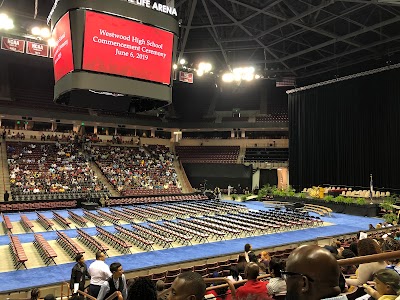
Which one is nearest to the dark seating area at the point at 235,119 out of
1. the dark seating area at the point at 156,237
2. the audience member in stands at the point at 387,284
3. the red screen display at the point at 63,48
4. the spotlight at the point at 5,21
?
the dark seating area at the point at 156,237

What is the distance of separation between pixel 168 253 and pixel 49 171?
2187 cm

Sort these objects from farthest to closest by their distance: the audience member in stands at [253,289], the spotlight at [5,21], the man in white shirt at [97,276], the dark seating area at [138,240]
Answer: the spotlight at [5,21]
the dark seating area at [138,240]
the man in white shirt at [97,276]
the audience member in stands at [253,289]

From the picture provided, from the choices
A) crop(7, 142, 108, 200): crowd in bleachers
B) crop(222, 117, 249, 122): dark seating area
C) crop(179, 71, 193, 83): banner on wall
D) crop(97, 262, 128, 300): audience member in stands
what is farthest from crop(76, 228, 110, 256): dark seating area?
crop(222, 117, 249, 122): dark seating area

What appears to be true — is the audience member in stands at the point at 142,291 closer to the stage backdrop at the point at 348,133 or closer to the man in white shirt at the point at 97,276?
the man in white shirt at the point at 97,276

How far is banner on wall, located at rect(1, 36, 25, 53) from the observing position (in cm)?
2221

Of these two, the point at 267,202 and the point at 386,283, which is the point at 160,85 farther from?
the point at 267,202

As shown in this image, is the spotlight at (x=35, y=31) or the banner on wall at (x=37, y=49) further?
the banner on wall at (x=37, y=49)

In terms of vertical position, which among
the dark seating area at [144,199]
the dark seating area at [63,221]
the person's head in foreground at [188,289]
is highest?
the person's head in foreground at [188,289]

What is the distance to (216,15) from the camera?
101 ft

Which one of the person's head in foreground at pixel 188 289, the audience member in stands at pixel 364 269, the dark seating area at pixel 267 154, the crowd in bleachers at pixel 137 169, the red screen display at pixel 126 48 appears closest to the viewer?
the person's head in foreground at pixel 188 289

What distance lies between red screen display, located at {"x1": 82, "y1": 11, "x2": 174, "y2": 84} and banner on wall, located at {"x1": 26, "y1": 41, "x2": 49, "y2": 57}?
43.3 ft

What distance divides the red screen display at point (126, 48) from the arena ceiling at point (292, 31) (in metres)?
12.3

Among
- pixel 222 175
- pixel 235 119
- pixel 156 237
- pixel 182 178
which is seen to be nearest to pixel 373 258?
pixel 156 237

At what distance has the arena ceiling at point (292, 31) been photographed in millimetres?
24672
